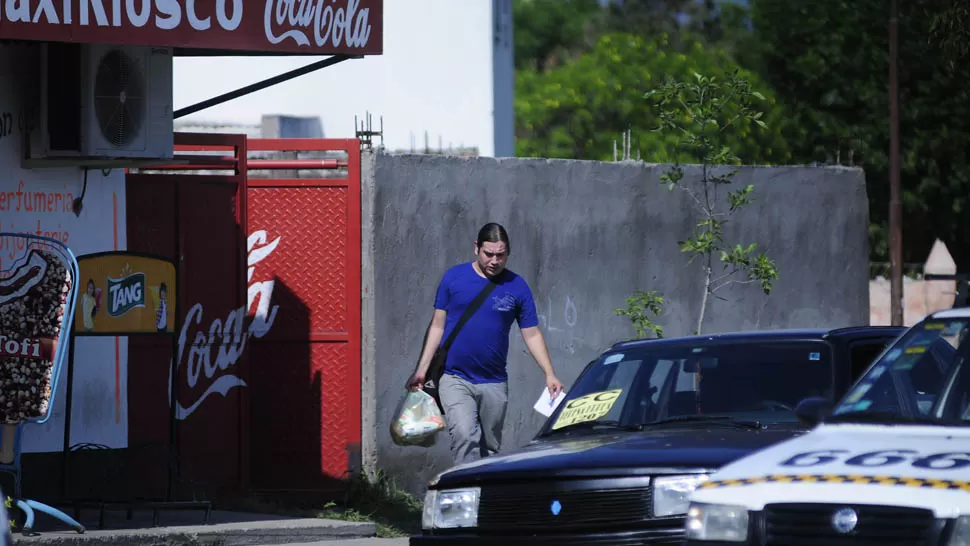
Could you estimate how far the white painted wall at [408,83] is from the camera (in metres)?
52.9

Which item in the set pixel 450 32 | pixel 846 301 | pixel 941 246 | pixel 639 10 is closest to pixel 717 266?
pixel 846 301

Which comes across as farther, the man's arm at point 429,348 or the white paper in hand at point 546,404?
the man's arm at point 429,348

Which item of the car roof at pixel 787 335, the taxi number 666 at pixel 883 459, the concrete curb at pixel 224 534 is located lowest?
the concrete curb at pixel 224 534

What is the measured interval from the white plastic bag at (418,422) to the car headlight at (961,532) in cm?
509

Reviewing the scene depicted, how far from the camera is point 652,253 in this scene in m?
15.1

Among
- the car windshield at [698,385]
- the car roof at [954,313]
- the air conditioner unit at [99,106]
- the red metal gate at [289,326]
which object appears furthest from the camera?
the red metal gate at [289,326]

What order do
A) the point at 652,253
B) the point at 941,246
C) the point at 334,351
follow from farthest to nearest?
the point at 941,246
the point at 652,253
the point at 334,351

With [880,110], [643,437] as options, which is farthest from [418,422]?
[880,110]

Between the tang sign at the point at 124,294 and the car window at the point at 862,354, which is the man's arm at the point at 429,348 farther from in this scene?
the car window at the point at 862,354

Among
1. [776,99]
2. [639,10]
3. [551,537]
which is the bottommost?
[551,537]

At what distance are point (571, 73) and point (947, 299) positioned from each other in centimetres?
3335

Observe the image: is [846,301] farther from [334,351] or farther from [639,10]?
[639,10]

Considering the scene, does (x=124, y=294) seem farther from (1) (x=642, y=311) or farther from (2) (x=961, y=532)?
(2) (x=961, y=532)

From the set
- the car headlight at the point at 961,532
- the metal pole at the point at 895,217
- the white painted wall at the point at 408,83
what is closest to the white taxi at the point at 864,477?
the car headlight at the point at 961,532
